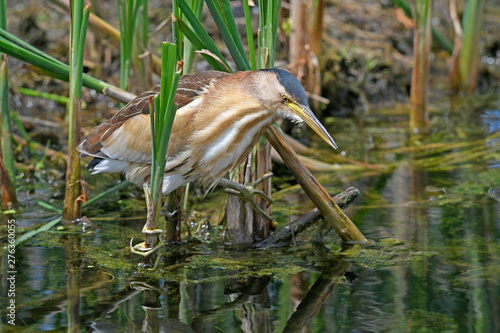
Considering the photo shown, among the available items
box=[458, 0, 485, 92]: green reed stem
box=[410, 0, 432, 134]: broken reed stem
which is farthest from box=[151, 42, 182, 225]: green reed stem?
box=[458, 0, 485, 92]: green reed stem

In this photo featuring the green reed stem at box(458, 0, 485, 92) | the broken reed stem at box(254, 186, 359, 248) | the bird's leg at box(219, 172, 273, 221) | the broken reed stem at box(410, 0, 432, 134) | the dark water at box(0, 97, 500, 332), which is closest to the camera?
the dark water at box(0, 97, 500, 332)

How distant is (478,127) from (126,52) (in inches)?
116

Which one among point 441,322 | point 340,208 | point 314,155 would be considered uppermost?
point 314,155

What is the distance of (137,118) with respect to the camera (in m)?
2.71

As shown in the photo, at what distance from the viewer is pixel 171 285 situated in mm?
2516

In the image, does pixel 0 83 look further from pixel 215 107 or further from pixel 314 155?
pixel 314 155

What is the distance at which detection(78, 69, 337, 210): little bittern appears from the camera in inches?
92.4

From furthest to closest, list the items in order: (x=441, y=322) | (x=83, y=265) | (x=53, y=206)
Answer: (x=53, y=206), (x=83, y=265), (x=441, y=322)

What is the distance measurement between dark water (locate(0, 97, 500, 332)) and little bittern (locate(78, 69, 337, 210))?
39 centimetres

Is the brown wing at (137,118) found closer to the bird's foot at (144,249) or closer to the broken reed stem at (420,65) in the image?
the bird's foot at (144,249)

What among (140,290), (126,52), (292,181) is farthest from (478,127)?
(140,290)

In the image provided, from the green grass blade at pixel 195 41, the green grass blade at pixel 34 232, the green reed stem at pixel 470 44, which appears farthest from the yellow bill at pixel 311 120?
the green reed stem at pixel 470 44

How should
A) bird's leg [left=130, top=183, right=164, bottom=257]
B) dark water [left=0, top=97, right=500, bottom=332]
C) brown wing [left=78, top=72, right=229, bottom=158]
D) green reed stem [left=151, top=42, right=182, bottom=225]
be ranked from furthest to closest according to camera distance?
brown wing [left=78, top=72, right=229, bottom=158] < bird's leg [left=130, top=183, right=164, bottom=257] < dark water [left=0, top=97, right=500, bottom=332] < green reed stem [left=151, top=42, right=182, bottom=225]

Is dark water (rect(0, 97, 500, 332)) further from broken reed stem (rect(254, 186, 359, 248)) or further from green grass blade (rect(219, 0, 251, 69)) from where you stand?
green grass blade (rect(219, 0, 251, 69))
